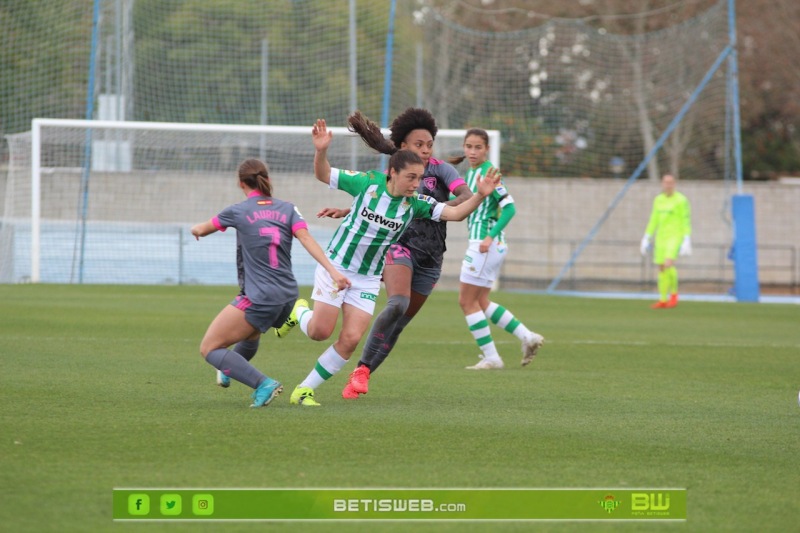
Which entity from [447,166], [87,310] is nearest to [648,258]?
[87,310]

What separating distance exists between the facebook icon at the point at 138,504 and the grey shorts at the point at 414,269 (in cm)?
392

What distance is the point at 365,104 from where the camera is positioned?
2602 cm

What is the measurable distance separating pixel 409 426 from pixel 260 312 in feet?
3.94

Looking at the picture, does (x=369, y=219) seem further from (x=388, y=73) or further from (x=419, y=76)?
(x=419, y=76)

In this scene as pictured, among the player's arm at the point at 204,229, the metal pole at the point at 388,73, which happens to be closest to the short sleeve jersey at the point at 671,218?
the metal pole at the point at 388,73

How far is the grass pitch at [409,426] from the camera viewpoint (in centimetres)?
520

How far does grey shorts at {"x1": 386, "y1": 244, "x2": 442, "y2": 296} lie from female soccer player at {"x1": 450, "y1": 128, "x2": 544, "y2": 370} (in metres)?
1.79

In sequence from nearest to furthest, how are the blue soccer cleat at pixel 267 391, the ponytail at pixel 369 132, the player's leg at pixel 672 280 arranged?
the blue soccer cleat at pixel 267 391 < the ponytail at pixel 369 132 < the player's leg at pixel 672 280

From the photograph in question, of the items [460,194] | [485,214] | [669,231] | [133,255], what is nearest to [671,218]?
[669,231]

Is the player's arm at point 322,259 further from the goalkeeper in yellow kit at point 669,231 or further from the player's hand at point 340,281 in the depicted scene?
the goalkeeper in yellow kit at point 669,231

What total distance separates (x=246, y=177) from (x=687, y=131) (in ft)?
77.8

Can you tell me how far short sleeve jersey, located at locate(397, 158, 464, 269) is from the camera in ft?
28.7

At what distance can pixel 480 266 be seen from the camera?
10.9m

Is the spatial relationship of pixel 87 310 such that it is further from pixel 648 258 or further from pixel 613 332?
pixel 648 258
